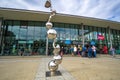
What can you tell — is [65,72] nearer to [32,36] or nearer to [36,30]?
[32,36]

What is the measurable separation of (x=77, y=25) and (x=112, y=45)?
30.1 feet

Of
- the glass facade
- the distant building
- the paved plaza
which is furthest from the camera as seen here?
the glass facade

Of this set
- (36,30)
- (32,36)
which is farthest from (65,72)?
(36,30)

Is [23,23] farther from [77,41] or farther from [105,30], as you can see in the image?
[105,30]

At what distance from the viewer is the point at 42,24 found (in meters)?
18.9

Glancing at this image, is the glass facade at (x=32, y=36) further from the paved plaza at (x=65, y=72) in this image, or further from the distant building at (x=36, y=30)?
the paved plaza at (x=65, y=72)

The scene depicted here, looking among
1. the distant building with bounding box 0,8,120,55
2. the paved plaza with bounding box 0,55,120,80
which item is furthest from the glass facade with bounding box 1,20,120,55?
the paved plaza with bounding box 0,55,120,80

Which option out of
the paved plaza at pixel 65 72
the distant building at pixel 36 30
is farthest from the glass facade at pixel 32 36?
the paved plaza at pixel 65 72

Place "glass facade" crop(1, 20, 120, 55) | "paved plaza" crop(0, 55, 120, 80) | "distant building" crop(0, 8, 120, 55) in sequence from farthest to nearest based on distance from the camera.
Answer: "glass facade" crop(1, 20, 120, 55) < "distant building" crop(0, 8, 120, 55) < "paved plaza" crop(0, 55, 120, 80)

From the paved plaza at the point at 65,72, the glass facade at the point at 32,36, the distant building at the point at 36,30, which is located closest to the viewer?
the paved plaza at the point at 65,72

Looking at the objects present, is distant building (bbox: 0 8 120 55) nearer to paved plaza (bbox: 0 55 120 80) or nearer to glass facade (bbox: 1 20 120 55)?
glass facade (bbox: 1 20 120 55)

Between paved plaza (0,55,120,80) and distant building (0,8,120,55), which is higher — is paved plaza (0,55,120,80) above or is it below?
below

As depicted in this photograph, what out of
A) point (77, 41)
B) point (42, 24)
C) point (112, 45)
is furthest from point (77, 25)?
point (112, 45)

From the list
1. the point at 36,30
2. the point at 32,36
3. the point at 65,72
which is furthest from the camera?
the point at 36,30
